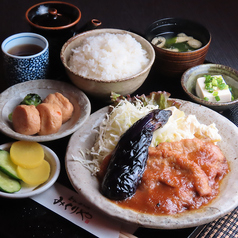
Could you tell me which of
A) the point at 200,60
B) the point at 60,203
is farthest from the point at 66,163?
the point at 200,60

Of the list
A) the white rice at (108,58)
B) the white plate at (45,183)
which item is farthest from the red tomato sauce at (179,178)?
the white rice at (108,58)

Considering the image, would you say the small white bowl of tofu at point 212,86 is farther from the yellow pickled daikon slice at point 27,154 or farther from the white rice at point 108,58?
the yellow pickled daikon slice at point 27,154

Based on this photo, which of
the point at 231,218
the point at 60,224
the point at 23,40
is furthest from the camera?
the point at 23,40

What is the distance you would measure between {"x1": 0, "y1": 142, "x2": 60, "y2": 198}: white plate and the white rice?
904mm

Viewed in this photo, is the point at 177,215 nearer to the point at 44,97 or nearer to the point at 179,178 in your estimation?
the point at 179,178

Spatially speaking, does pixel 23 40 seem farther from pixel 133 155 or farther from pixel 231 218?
pixel 231 218

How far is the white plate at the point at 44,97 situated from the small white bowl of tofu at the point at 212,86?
98cm

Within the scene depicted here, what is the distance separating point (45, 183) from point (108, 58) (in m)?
1.35

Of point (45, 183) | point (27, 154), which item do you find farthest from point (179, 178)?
point (27, 154)

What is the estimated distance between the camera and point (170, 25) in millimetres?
3809

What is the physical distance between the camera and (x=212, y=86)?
3.22 m

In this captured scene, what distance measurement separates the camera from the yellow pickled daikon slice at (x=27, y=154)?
2.42 meters

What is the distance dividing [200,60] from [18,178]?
84.5 inches

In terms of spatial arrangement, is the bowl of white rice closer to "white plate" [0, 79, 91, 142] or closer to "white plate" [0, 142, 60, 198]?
"white plate" [0, 79, 91, 142]
